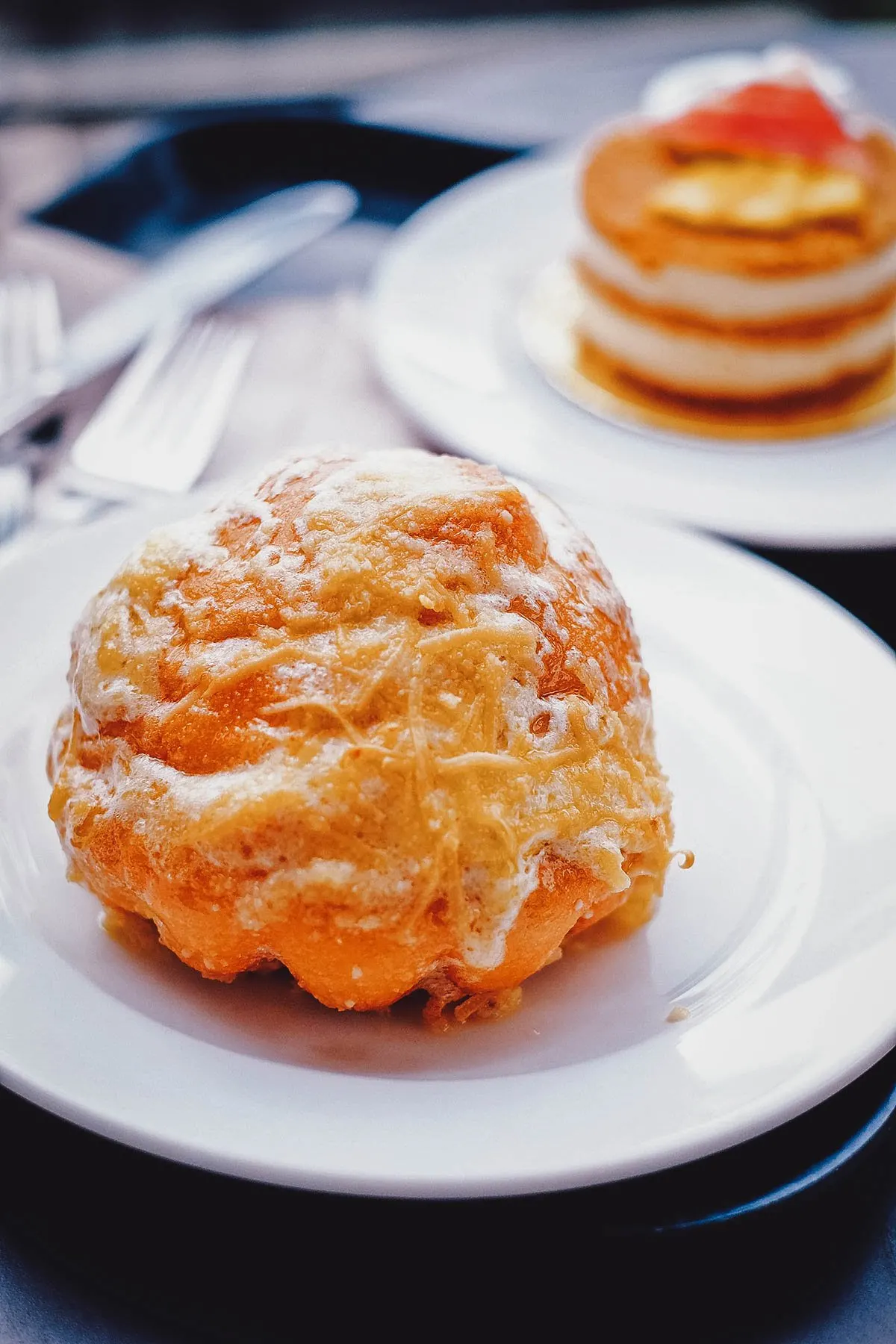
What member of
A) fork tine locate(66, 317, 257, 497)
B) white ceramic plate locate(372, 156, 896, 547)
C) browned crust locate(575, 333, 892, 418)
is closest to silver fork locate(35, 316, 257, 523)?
fork tine locate(66, 317, 257, 497)

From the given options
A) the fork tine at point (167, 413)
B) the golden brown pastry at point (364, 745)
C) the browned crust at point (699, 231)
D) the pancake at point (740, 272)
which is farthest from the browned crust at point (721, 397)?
the golden brown pastry at point (364, 745)

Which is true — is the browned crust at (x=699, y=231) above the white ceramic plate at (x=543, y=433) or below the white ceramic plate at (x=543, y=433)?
above

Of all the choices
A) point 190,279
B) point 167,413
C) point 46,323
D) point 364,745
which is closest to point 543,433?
point 167,413

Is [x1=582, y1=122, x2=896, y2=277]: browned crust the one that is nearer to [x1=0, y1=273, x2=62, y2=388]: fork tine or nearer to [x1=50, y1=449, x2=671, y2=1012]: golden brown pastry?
[x1=0, y1=273, x2=62, y2=388]: fork tine

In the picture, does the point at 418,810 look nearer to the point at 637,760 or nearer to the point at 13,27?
the point at 637,760

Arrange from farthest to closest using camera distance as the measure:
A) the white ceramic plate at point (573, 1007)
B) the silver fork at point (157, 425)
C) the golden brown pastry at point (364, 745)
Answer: the silver fork at point (157, 425), the golden brown pastry at point (364, 745), the white ceramic plate at point (573, 1007)

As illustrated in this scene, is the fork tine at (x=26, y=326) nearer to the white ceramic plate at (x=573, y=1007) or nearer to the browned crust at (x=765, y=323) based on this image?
the white ceramic plate at (x=573, y=1007)

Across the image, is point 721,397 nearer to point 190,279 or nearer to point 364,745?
point 190,279
